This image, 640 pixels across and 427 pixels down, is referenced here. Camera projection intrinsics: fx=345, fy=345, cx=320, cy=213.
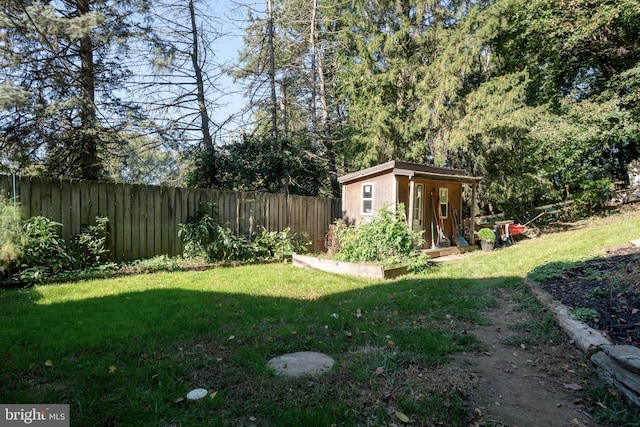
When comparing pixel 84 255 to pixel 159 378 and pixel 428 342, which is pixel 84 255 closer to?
pixel 159 378

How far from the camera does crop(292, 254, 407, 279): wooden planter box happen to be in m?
7.15

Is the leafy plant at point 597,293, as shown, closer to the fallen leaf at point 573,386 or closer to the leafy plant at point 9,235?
the fallen leaf at point 573,386

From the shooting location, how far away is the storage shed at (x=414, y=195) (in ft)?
33.9

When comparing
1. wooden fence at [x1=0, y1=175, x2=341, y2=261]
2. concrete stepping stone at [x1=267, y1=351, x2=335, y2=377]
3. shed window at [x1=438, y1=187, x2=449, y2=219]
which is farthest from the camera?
shed window at [x1=438, y1=187, x2=449, y2=219]

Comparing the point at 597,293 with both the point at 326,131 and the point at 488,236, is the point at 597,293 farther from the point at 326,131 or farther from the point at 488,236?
the point at 326,131

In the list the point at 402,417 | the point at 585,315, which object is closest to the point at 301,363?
the point at 402,417

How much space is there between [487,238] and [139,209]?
1015 cm

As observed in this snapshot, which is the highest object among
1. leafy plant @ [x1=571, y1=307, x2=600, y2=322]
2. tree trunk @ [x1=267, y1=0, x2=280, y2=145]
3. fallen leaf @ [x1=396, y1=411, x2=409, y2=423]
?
tree trunk @ [x1=267, y1=0, x2=280, y2=145]

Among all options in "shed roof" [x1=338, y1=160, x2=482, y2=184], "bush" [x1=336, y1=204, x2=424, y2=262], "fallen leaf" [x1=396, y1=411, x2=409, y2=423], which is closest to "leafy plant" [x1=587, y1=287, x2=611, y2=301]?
"fallen leaf" [x1=396, y1=411, x2=409, y2=423]

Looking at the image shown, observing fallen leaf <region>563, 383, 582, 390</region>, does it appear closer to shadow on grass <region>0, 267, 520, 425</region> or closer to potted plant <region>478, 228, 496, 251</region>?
shadow on grass <region>0, 267, 520, 425</region>

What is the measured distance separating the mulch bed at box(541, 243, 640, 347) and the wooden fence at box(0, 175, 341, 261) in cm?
686

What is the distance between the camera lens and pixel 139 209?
764cm

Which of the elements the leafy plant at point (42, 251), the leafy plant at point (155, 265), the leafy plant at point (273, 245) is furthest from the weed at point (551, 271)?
the leafy plant at point (42, 251)

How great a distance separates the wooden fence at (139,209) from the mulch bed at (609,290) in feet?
22.5
